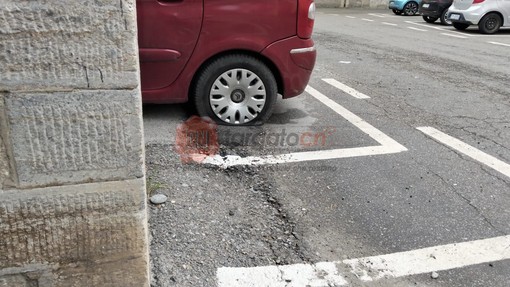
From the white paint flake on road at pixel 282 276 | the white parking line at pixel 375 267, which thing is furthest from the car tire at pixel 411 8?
the white paint flake on road at pixel 282 276

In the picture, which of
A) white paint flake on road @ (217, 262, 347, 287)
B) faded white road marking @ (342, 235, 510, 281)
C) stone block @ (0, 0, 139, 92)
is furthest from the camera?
faded white road marking @ (342, 235, 510, 281)

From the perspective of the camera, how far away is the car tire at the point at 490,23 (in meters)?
13.4

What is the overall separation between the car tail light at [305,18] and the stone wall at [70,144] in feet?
9.39

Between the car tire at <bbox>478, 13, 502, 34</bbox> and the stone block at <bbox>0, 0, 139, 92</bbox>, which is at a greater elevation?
the stone block at <bbox>0, 0, 139, 92</bbox>

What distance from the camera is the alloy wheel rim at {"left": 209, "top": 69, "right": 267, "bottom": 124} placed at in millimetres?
4426

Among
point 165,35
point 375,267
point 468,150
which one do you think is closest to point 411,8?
point 468,150

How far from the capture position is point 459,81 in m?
7.03

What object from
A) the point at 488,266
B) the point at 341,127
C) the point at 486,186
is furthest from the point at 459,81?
the point at 488,266

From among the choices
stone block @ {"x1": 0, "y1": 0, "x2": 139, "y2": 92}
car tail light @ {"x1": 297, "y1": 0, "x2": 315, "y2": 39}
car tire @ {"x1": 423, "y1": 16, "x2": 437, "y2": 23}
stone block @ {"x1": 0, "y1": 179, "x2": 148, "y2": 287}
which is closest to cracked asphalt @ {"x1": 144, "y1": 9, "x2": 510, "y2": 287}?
stone block @ {"x1": 0, "y1": 179, "x2": 148, "y2": 287}

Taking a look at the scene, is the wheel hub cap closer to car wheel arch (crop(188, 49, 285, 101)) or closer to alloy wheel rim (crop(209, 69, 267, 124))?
alloy wheel rim (crop(209, 69, 267, 124))

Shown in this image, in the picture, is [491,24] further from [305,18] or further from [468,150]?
[305,18]

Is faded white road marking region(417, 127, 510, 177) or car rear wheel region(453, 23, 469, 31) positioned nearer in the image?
faded white road marking region(417, 127, 510, 177)

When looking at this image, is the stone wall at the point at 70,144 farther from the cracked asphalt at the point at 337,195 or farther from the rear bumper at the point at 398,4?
the rear bumper at the point at 398,4

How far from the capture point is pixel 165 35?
414cm
